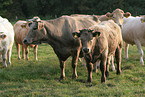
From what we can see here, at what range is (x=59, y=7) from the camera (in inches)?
1902

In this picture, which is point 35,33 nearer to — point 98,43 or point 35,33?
point 35,33

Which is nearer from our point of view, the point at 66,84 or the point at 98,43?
the point at 98,43

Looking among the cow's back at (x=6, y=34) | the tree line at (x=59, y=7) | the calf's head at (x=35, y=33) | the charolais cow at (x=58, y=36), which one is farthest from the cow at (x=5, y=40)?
the tree line at (x=59, y=7)

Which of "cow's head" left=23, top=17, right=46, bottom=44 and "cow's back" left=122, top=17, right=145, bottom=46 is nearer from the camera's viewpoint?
"cow's head" left=23, top=17, right=46, bottom=44

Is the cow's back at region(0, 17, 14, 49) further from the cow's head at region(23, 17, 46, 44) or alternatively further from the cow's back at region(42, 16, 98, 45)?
the cow's back at region(42, 16, 98, 45)

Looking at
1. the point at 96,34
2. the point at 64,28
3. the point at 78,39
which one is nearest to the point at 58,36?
the point at 64,28

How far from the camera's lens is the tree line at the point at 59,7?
142 ft

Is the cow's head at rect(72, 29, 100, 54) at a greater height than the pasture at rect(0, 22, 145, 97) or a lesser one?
greater

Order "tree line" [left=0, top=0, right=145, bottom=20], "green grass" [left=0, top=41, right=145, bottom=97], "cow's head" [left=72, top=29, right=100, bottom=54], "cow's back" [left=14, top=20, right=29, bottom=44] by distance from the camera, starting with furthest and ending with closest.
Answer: "tree line" [left=0, top=0, right=145, bottom=20], "cow's back" [left=14, top=20, right=29, bottom=44], "cow's head" [left=72, top=29, right=100, bottom=54], "green grass" [left=0, top=41, right=145, bottom=97]

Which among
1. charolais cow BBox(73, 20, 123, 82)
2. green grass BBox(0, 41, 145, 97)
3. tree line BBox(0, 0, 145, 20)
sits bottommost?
green grass BBox(0, 41, 145, 97)

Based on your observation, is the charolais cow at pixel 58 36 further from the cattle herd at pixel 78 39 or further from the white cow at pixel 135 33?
the white cow at pixel 135 33

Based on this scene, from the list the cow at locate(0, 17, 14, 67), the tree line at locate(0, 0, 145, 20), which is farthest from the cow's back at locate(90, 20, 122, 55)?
the tree line at locate(0, 0, 145, 20)

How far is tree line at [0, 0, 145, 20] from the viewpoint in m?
43.2

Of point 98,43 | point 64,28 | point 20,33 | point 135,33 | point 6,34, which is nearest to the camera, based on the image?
point 98,43
